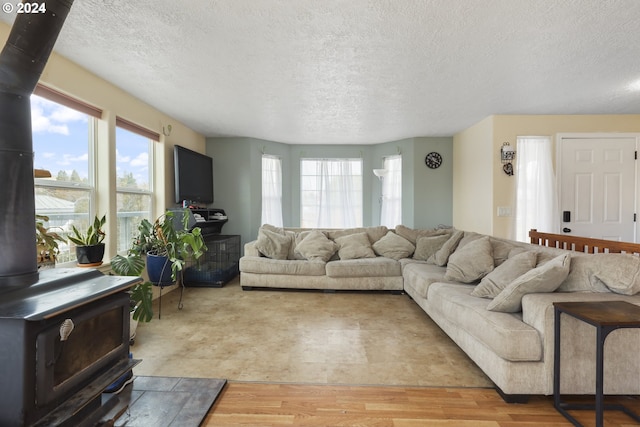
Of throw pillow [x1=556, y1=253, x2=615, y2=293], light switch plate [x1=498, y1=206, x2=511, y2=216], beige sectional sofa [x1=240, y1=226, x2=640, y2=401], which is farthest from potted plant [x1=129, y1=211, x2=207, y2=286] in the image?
light switch plate [x1=498, y1=206, x2=511, y2=216]

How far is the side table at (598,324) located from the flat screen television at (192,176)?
14.1 ft

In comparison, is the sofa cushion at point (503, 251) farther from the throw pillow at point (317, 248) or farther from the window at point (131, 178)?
the window at point (131, 178)

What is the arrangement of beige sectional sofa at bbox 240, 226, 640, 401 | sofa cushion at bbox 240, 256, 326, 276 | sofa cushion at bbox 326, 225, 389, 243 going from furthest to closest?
sofa cushion at bbox 326, 225, 389, 243, sofa cushion at bbox 240, 256, 326, 276, beige sectional sofa at bbox 240, 226, 640, 401

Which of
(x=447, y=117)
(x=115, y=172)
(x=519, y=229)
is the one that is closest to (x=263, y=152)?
(x=115, y=172)

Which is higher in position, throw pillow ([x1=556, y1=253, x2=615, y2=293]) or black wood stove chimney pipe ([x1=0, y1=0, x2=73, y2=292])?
black wood stove chimney pipe ([x1=0, y1=0, x2=73, y2=292])

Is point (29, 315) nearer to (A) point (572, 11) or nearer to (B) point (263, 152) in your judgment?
(A) point (572, 11)

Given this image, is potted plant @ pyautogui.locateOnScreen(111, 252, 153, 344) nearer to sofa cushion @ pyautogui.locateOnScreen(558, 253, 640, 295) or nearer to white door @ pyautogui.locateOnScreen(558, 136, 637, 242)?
sofa cushion @ pyautogui.locateOnScreen(558, 253, 640, 295)

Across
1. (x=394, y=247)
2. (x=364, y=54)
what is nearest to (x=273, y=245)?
(x=394, y=247)

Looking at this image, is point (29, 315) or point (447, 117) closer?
point (29, 315)

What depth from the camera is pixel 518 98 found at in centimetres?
330

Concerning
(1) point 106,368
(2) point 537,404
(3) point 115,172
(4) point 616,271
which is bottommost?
(2) point 537,404

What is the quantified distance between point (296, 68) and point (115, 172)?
2.20 metres

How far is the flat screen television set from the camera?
4.14m

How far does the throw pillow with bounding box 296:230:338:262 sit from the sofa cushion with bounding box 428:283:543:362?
196 centimetres
